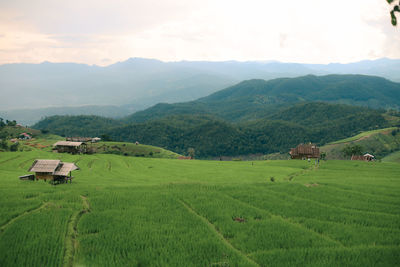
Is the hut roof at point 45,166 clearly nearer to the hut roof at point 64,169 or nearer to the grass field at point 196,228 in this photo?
the hut roof at point 64,169

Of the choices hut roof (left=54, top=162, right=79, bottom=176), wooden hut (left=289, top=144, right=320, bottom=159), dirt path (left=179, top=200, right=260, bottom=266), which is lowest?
wooden hut (left=289, top=144, right=320, bottom=159)

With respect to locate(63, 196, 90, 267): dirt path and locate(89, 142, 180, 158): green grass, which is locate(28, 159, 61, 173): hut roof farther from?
locate(89, 142, 180, 158): green grass

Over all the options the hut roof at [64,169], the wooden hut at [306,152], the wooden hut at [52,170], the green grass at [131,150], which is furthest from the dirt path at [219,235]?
the green grass at [131,150]

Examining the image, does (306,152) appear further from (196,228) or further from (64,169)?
(196,228)

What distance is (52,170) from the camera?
38188mm

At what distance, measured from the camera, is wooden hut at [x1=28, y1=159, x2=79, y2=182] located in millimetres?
38406

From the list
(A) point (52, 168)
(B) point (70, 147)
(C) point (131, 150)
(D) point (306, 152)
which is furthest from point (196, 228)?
(C) point (131, 150)

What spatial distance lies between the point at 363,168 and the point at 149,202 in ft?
175

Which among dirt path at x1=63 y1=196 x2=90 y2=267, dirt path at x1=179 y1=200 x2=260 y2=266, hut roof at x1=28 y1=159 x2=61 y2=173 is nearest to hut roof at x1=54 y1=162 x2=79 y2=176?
hut roof at x1=28 y1=159 x2=61 y2=173

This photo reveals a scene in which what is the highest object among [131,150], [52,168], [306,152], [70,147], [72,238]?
[52,168]

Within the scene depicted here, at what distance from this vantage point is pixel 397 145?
196125mm

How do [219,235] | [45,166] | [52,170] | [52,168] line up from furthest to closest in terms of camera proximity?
1. [45,166]
2. [52,168]
3. [52,170]
4. [219,235]

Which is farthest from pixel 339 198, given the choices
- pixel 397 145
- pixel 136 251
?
pixel 397 145

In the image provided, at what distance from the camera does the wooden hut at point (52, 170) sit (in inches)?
1512
